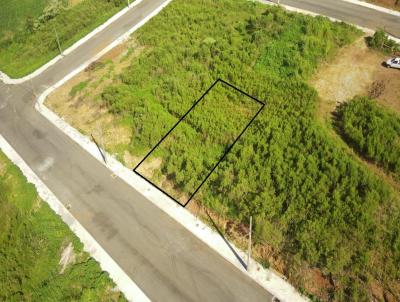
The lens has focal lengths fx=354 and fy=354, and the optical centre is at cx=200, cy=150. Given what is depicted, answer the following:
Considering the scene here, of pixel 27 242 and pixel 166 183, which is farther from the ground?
pixel 166 183

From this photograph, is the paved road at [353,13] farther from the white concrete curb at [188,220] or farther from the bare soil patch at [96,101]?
the white concrete curb at [188,220]

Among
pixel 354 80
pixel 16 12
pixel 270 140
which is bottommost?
pixel 16 12

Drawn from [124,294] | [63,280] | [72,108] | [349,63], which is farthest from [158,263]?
[349,63]

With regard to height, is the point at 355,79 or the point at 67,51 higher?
the point at 355,79

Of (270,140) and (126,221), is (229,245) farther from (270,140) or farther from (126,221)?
(270,140)

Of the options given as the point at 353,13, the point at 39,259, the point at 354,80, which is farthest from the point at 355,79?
the point at 39,259

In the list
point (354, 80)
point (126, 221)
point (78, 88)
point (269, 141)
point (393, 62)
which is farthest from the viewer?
point (78, 88)

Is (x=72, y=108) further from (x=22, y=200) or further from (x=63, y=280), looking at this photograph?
(x=63, y=280)
